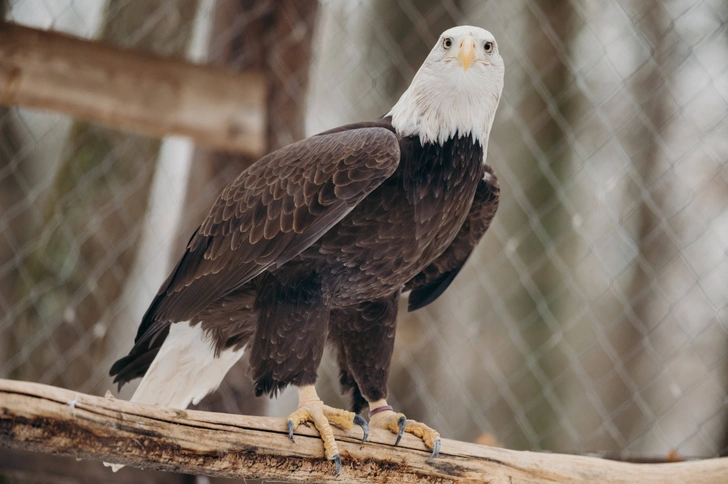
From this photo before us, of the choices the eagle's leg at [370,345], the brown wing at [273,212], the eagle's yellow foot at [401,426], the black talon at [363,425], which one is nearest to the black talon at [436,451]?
the eagle's yellow foot at [401,426]

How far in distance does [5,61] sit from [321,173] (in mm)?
1495

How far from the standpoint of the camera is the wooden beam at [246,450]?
152 centimetres

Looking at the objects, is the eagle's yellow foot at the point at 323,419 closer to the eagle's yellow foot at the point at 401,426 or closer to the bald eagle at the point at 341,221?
the bald eagle at the point at 341,221

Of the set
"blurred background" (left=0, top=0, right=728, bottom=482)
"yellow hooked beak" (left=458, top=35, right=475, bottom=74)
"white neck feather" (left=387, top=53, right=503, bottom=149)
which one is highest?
"yellow hooked beak" (left=458, top=35, right=475, bottom=74)

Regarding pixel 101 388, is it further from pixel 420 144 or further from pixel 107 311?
pixel 420 144

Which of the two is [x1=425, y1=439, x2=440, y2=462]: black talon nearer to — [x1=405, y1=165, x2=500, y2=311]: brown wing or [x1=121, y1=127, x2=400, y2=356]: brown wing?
[x1=121, y1=127, x2=400, y2=356]: brown wing

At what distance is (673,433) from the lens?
16.0 feet

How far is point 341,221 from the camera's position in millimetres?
2221

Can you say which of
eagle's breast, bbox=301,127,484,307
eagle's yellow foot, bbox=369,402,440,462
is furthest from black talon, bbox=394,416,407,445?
eagle's breast, bbox=301,127,484,307

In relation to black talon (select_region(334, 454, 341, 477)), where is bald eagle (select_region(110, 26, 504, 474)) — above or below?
above

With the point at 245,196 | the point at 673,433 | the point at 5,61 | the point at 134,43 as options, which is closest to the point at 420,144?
the point at 245,196

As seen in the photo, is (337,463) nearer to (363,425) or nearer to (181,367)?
(363,425)

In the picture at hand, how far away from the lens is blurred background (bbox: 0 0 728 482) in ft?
13.3

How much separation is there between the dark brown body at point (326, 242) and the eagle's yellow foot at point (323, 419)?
0.25 feet
